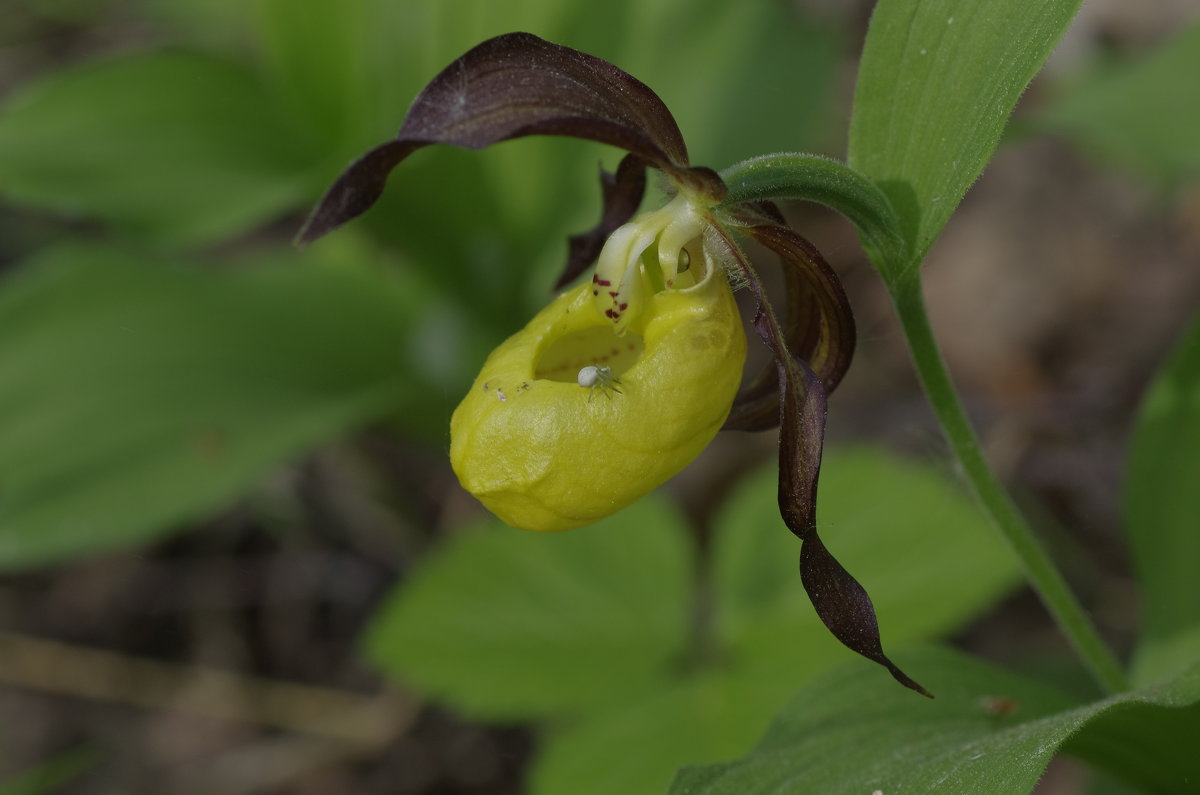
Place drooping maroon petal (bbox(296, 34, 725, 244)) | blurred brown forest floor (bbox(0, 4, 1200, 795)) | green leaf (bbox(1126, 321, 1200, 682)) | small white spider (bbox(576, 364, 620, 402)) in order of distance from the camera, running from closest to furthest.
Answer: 1. drooping maroon petal (bbox(296, 34, 725, 244))
2. small white spider (bbox(576, 364, 620, 402))
3. green leaf (bbox(1126, 321, 1200, 682))
4. blurred brown forest floor (bbox(0, 4, 1200, 795))

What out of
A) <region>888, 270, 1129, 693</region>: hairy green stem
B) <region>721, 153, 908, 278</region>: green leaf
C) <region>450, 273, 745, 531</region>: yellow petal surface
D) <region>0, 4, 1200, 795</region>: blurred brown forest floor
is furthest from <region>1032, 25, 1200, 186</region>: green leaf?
<region>450, 273, 745, 531</region>: yellow petal surface

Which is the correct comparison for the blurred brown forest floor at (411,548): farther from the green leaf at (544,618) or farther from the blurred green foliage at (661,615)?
the green leaf at (544,618)

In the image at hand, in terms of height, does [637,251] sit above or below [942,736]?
above

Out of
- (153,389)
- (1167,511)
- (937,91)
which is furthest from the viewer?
(153,389)

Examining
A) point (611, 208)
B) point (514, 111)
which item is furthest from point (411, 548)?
point (514, 111)

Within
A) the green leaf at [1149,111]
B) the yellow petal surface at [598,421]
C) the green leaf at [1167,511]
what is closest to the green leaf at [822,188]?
the yellow petal surface at [598,421]

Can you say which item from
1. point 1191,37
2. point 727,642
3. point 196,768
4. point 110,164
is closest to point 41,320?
point 110,164

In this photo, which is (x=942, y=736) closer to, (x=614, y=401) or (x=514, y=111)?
(x=614, y=401)

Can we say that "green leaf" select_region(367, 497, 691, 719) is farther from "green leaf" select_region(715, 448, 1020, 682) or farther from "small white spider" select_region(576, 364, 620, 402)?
"small white spider" select_region(576, 364, 620, 402)
